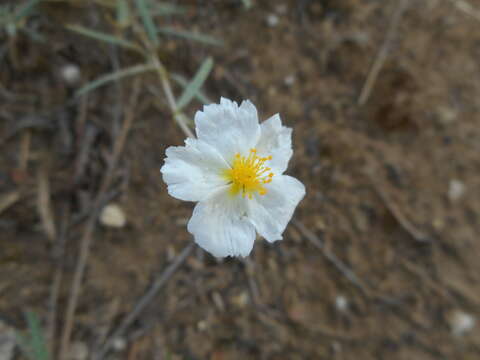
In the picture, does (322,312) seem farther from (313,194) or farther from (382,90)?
(382,90)

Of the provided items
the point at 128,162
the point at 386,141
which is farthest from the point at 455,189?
the point at 128,162

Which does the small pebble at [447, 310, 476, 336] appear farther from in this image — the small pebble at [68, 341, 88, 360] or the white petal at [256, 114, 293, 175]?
the small pebble at [68, 341, 88, 360]

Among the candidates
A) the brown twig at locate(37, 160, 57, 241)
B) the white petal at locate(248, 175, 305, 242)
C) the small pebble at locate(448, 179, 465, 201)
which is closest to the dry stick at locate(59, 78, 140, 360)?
the brown twig at locate(37, 160, 57, 241)

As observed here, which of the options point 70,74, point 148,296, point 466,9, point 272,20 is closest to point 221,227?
point 148,296

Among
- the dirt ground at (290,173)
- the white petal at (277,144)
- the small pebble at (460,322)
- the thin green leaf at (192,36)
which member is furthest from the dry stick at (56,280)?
the small pebble at (460,322)

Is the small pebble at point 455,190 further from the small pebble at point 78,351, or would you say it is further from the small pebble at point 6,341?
the small pebble at point 6,341
